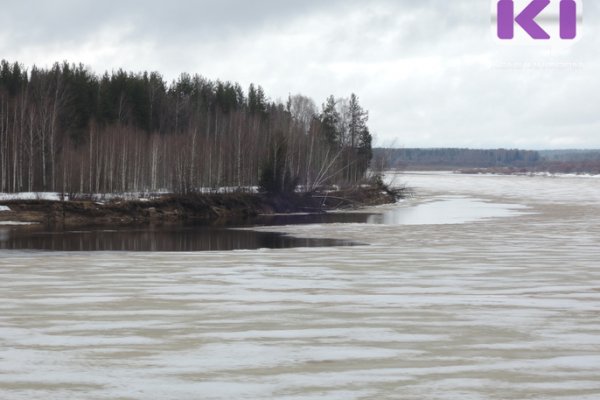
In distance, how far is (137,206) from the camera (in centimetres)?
4594

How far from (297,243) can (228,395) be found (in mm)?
20792

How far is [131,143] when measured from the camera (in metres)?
54.4

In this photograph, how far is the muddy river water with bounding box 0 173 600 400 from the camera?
6.77 meters

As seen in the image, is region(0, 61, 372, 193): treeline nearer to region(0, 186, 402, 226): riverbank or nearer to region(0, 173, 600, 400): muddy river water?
region(0, 186, 402, 226): riverbank

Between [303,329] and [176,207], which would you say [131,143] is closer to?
[176,207]

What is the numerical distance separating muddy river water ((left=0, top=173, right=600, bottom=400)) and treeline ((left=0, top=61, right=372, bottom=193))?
33.9 metres

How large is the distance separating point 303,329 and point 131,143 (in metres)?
47.1

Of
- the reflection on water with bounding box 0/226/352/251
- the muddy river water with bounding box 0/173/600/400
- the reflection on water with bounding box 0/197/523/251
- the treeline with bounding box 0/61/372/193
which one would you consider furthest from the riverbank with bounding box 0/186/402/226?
the muddy river water with bounding box 0/173/600/400

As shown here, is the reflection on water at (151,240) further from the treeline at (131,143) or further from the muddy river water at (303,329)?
the treeline at (131,143)

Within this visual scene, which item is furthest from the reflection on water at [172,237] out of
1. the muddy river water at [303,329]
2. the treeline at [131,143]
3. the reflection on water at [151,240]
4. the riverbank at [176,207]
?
the treeline at [131,143]

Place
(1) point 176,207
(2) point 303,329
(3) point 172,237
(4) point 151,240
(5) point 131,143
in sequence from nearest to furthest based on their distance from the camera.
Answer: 1. (2) point 303,329
2. (4) point 151,240
3. (3) point 172,237
4. (1) point 176,207
5. (5) point 131,143

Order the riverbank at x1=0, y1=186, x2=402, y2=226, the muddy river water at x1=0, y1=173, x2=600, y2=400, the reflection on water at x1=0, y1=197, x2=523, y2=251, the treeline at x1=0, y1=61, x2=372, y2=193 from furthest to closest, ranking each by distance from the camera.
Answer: the treeline at x1=0, y1=61, x2=372, y2=193
the riverbank at x1=0, y1=186, x2=402, y2=226
the reflection on water at x1=0, y1=197, x2=523, y2=251
the muddy river water at x1=0, y1=173, x2=600, y2=400

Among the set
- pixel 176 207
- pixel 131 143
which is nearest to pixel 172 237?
pixel 176 207

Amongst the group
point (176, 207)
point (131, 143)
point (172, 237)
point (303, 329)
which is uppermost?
point (131, 143)
